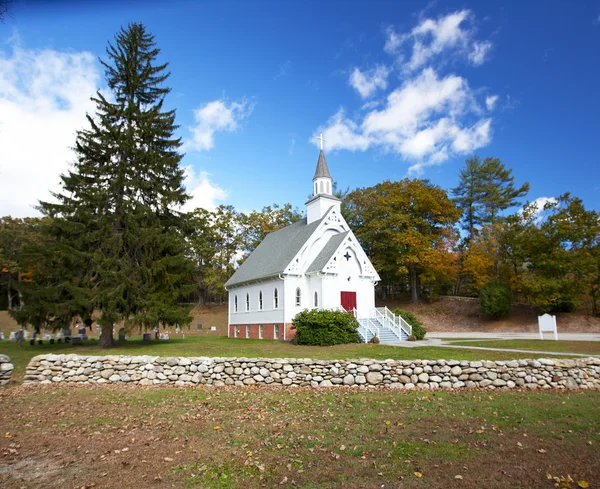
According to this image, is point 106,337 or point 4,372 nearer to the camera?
point 4,372

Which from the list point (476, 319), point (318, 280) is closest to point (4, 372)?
point (318, 280)

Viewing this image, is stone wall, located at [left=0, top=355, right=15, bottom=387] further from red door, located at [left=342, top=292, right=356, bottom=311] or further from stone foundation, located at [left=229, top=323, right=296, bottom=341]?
red door, located at [left=342, top=292, right=356, bottom=311]

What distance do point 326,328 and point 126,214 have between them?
41.5 ft

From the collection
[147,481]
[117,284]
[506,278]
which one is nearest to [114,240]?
[117,284]

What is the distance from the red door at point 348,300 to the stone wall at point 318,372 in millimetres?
16100

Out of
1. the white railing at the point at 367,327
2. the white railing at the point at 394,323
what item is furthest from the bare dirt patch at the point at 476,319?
the white railing at the point at 367,327

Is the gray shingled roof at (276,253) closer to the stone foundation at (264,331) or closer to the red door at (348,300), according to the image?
the stone foundation at (264,331)

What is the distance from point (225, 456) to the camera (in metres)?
6.41

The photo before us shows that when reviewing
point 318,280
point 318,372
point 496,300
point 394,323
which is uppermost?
point 318,280

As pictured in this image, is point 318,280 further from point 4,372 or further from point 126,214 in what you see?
point 4,372

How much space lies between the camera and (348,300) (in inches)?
1114

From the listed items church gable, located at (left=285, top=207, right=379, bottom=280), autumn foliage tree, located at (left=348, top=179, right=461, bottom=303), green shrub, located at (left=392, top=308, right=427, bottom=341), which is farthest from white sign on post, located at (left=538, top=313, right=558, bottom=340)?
autumn foliage tree, located at (left=348, top=179, right=461, bottom=303)

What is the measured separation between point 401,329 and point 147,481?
67.6 feet

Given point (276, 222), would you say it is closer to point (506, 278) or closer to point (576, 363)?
point (506, 278)
